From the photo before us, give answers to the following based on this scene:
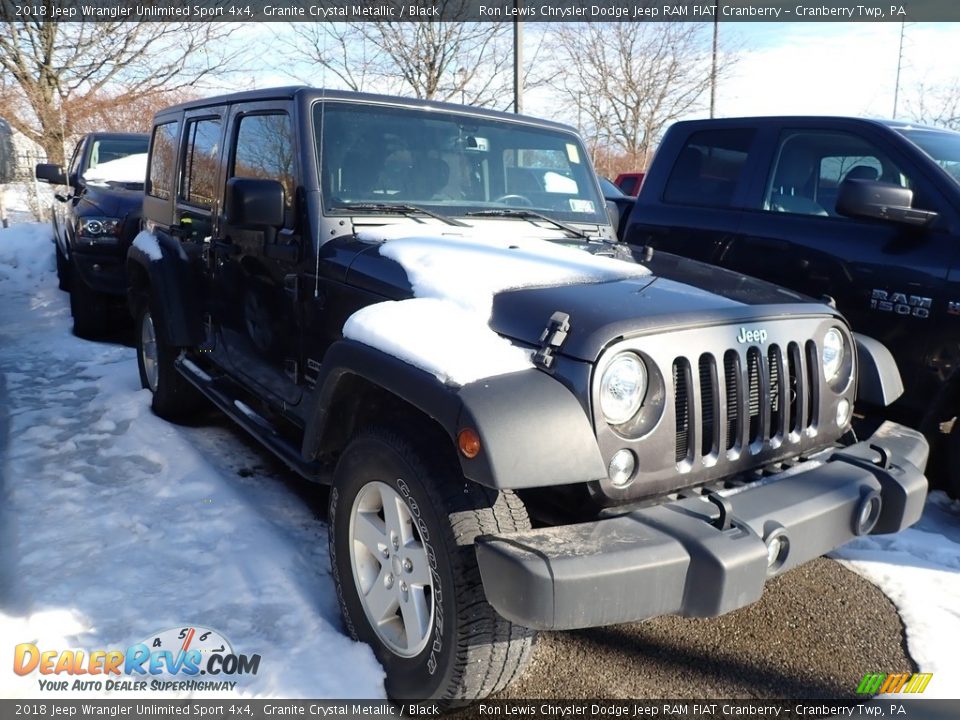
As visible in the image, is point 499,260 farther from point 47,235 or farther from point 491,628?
point 47,235

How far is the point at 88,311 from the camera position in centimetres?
714

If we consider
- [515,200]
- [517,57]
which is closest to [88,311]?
[515,200]

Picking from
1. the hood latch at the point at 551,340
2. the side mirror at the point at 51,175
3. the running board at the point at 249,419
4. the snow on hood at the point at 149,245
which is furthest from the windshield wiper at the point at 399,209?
the side mirror at the point at 51,175

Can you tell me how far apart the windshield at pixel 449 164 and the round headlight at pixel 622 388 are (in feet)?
4.82

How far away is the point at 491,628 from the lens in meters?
2.10

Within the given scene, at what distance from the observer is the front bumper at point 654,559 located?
1835 mm

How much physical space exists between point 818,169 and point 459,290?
3.00m

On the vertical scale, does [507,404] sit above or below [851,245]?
below

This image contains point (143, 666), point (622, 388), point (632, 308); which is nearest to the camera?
point (622, 388)

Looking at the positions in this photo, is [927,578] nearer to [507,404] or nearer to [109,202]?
[507,404]

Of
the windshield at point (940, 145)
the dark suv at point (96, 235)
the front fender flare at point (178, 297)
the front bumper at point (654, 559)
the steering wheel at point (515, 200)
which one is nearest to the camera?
the front bumper at point (654, 559)

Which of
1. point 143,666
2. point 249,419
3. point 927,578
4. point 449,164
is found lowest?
point 927,578

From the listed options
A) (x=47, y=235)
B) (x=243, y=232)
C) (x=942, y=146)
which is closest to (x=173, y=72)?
(x=47, y=235)

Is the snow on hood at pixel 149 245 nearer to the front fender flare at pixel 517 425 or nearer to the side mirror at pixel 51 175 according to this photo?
the front fender flare at pixel 517 425
